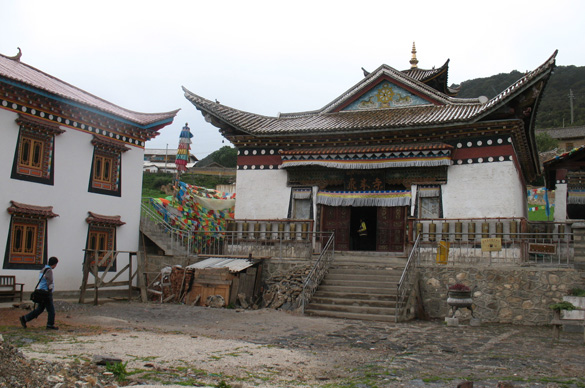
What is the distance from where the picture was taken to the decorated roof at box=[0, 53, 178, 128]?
53.8ft

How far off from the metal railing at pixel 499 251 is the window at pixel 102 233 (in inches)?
421

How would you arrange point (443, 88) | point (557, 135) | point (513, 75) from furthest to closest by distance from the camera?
point (513, 75) < point (557, 135) < point (443, 88)

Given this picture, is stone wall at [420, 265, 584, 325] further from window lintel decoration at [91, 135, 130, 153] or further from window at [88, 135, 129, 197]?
window lintel decoration at [91, 135, 130, 153]

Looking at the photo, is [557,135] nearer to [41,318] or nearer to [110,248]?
[110,248]

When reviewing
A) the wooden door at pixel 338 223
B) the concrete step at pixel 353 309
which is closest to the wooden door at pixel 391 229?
the wooden door at pixel 338 223

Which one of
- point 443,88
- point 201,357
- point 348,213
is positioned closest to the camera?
point 201,357

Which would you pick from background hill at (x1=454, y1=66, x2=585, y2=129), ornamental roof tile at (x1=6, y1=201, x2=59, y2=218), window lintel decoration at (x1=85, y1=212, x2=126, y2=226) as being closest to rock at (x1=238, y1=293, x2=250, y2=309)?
window lintel decoration at (x1=85, y1=212, x2=126, y2=226)

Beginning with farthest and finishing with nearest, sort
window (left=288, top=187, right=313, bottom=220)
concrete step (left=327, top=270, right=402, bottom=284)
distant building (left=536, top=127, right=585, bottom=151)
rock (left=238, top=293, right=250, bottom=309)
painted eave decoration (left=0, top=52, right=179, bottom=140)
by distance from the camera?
distant building (left=536, top=127, right=585, bottom=151), window (left=288, top=187, right=313, bottom=220), painted eave decoration (left=0, top=52, right=179, bottom=140), rock (left=238, top=293, right=250, bottom=309), concrete step (left=327, top=270, right=402, bottom=284)

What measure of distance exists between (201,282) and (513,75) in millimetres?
83339

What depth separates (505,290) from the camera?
1448cm

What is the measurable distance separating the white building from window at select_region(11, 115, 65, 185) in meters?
0.03

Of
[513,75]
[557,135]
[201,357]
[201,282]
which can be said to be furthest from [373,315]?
[513,75]

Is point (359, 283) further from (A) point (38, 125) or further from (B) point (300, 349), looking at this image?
(A) point (38, 125)

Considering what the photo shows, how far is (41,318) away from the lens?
1265cm
